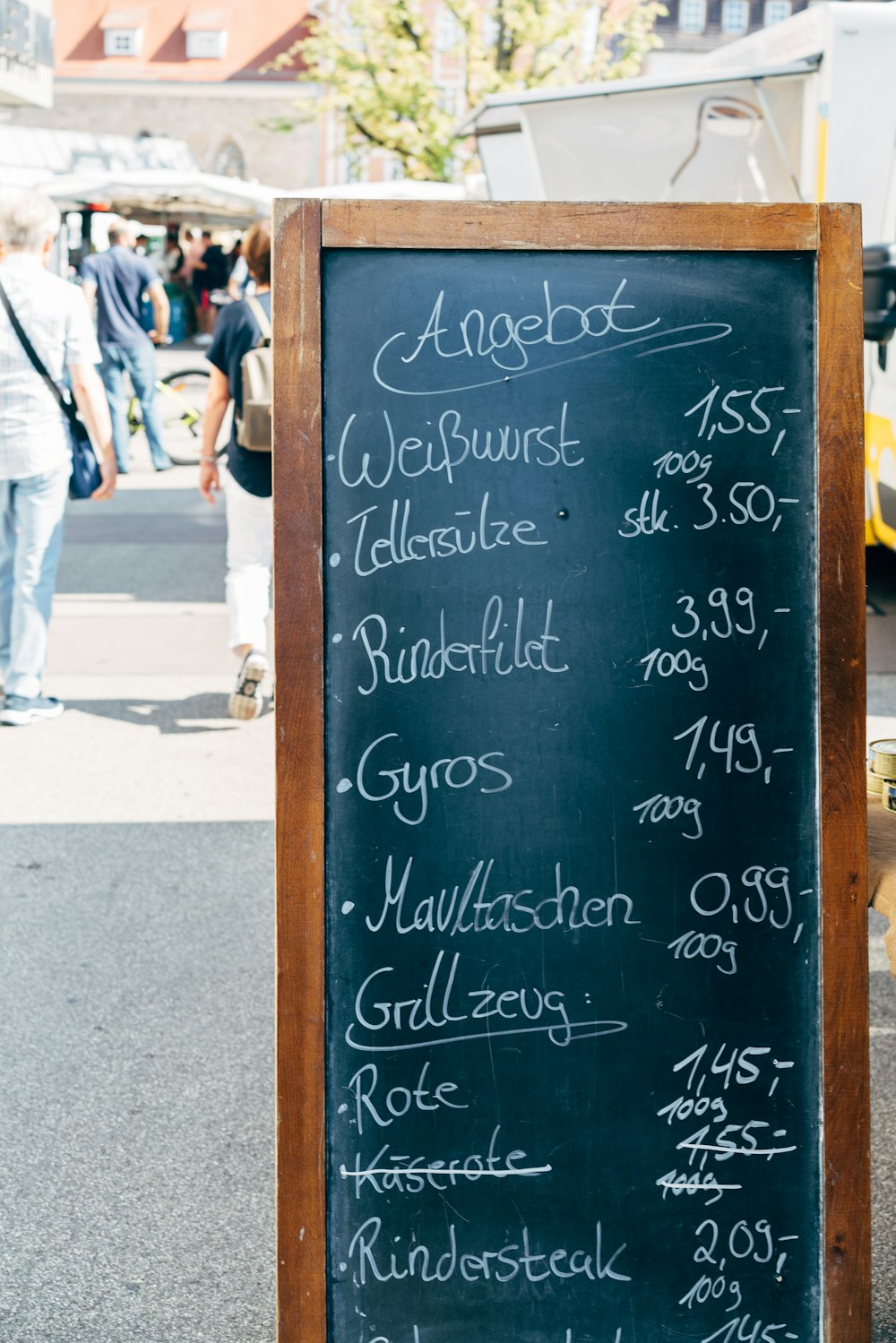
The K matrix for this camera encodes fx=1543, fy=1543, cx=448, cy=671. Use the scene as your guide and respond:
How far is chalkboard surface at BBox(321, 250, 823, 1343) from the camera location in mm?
2299

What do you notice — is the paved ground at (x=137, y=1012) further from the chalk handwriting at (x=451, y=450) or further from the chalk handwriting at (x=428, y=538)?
the chalk handwriting at (x=451, y=450)

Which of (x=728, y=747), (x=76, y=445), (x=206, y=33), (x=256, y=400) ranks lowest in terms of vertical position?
(x=728, y=747)

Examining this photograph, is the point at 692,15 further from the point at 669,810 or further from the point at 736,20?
the point at 669,810

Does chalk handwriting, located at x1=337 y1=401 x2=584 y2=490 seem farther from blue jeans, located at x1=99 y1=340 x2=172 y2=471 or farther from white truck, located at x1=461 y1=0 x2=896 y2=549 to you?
blue jeans, located at x1=99 y1=340 x2=172 y2=471

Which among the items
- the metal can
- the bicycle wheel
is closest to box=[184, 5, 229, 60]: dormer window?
the bicycle wheel

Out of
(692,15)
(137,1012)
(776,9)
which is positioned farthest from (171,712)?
(776,9)

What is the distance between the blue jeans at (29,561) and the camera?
603cm

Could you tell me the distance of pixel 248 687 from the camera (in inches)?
248

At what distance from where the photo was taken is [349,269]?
2262mm

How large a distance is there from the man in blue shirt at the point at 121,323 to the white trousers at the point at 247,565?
6.46 meters

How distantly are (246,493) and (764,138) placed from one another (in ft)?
16.5

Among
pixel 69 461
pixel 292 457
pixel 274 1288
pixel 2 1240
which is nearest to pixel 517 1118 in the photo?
pixel 274 1288

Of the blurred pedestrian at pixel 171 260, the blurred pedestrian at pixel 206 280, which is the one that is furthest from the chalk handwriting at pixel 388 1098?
the blurred pedestrian at pixel 171 260

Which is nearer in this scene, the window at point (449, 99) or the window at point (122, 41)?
the window at point (449, 99)
